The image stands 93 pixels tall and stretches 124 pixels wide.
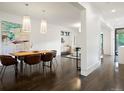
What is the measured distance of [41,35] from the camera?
7582 mm

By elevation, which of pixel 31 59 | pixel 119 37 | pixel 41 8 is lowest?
pixel 31 59

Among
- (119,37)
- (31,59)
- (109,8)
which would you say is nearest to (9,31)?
(31,59)

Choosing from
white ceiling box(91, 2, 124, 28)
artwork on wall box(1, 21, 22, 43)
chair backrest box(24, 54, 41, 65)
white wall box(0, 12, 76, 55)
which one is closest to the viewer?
chair backrest box(24, 54, 41, 65)

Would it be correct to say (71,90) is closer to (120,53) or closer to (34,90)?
(34,90)

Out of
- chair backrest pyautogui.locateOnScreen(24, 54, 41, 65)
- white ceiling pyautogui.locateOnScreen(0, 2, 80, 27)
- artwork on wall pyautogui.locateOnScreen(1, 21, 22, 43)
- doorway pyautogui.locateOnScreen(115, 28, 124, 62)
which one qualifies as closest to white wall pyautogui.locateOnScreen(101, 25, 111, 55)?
doorway pyautogui.locateOnScreen(115, 28, 124, 62)

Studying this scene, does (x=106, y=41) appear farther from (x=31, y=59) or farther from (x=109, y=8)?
(x=31, y=59)

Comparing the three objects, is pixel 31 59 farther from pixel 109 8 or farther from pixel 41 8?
pixel 109 8

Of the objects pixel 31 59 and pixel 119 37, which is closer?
pixel 31 59

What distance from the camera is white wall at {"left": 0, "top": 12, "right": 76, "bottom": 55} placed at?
5.76 m

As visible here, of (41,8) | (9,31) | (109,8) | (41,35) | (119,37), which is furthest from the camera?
(119,37)

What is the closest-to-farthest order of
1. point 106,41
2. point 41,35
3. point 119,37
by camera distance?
point 41,35 < point 119,37 < point 106,41

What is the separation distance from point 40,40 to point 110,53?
6.00 meters

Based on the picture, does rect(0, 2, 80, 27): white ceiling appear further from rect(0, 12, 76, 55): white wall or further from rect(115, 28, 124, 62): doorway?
rect(115, 28, 124, 62): doorway

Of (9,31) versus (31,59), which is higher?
(9,31)
